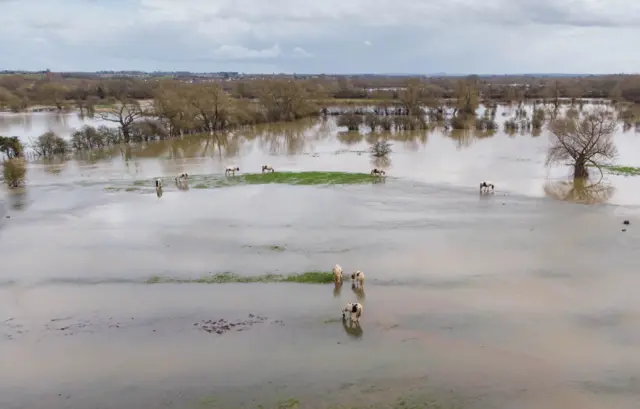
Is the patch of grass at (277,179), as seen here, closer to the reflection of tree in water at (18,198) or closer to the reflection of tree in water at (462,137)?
the reflection of tree in water at (18,198)

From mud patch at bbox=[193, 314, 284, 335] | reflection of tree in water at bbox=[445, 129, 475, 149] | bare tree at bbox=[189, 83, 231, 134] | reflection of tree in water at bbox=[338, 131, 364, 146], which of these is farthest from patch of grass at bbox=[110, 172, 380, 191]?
bare tree at bbox=[189, 83, 231, 134]

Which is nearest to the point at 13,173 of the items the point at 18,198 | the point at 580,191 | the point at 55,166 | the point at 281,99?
the point at 18,198

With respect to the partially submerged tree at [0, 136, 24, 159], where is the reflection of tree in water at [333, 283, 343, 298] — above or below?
below

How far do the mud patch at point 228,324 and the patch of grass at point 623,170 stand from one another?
1022 inches

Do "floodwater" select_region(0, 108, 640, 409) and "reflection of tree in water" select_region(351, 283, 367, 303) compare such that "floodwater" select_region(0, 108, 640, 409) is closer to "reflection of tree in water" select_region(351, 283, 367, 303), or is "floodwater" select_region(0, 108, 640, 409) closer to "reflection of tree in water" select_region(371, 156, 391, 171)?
"reflection of tree in water" select_region(351, 283, 367, 303)

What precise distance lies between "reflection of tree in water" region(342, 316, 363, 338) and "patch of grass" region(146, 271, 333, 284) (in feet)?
8.84

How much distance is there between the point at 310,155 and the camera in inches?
1587

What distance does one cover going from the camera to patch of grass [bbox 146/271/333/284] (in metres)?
16.5

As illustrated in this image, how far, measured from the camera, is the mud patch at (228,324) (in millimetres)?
13625

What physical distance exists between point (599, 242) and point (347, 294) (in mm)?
10804

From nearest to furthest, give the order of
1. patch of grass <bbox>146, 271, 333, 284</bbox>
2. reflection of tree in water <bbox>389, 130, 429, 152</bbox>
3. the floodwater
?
the floodwater
patch of grass <bbox>146, 271, 333, 284</bbox>
reflection of tree in water <bbox>389, 130, 429, 152</bbox>

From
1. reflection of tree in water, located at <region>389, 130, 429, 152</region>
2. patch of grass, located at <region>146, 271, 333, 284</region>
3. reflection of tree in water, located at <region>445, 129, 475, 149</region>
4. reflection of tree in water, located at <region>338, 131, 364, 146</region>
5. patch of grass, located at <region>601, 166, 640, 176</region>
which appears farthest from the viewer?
reflection of tree in water, located at <region>338, 131, 364, 146</region>

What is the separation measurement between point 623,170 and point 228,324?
28.0m

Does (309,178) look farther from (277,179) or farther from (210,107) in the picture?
(210,107)
